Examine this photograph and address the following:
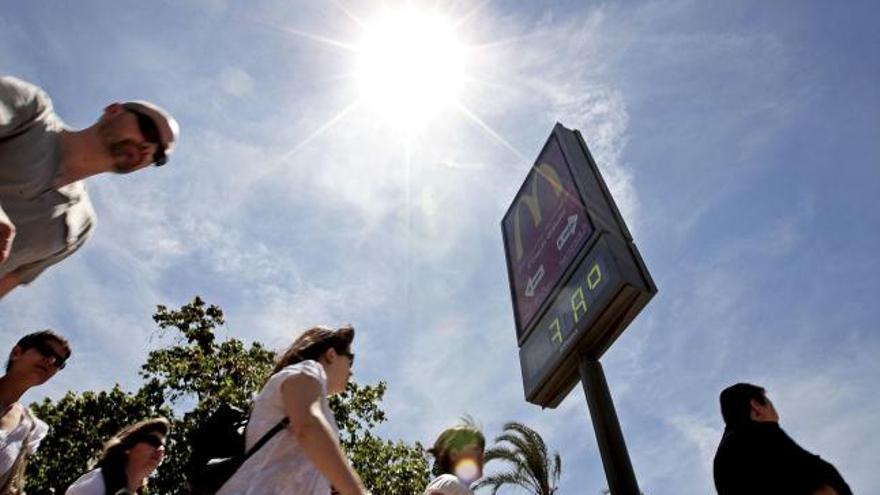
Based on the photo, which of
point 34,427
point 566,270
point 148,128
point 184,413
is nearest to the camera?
point 148,128

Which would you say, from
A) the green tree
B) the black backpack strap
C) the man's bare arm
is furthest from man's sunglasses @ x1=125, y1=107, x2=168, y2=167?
the green tree

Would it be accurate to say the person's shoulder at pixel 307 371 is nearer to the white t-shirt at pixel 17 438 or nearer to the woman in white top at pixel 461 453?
the woman in white top at pixel 461 453

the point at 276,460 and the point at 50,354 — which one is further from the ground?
the point at 50,354

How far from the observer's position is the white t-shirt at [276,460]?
171 cm

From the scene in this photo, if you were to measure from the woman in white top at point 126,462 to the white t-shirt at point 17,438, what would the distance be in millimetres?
323

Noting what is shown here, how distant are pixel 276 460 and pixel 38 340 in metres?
1.95

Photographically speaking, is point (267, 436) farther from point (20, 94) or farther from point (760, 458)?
point (760, 458)

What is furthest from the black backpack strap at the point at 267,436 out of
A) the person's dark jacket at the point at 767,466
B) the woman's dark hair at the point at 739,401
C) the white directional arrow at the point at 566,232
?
the white directional arrow at the point at 566,232

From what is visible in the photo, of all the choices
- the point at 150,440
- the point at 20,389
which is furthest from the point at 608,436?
the point at 20,389

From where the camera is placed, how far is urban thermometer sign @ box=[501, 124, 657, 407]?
14.9ft

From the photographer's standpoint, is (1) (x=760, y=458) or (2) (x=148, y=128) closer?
(2) (x=148, y=128)

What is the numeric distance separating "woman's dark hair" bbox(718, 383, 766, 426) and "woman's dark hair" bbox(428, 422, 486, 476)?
1400 mm

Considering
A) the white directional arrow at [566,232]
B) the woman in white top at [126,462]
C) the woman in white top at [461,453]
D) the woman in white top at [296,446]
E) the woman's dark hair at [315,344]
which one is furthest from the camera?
the white directional arrow at [566,232]

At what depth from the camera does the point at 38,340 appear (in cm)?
289
